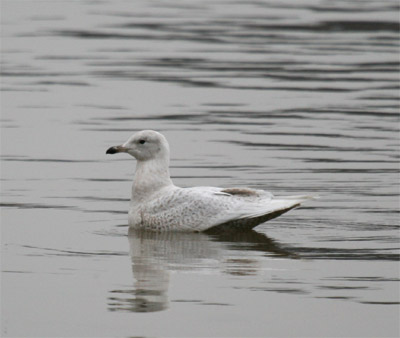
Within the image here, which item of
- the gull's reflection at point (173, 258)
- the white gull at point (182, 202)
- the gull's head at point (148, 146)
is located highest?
the gull's head at point (148, 146)

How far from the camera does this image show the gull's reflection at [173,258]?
35.1ft

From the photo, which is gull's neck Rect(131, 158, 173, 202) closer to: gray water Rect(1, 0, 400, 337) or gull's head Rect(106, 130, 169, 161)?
gull's head Rect(106, 130, 169, 161)

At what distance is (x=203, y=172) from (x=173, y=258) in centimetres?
443

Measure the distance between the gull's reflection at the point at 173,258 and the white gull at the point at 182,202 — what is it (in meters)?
0.12

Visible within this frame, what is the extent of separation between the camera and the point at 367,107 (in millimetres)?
22078

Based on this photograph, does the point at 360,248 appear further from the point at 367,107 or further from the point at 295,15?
the point at 295,15

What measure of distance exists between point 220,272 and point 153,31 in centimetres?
2259

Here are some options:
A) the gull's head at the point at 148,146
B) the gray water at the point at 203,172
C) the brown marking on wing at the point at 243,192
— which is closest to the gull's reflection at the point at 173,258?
the gray water at the point at 203,172

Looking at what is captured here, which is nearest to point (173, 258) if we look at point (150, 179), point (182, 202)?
point (182, 202)

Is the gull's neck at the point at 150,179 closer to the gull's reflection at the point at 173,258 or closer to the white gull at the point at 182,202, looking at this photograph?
the white gull at the point at 182,202

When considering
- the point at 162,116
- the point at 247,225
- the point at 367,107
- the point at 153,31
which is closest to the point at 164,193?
the point at 247,225

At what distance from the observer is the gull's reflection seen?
10695mm

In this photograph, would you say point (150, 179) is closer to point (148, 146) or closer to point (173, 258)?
point (148, 146)

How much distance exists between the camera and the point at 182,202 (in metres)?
13.5
